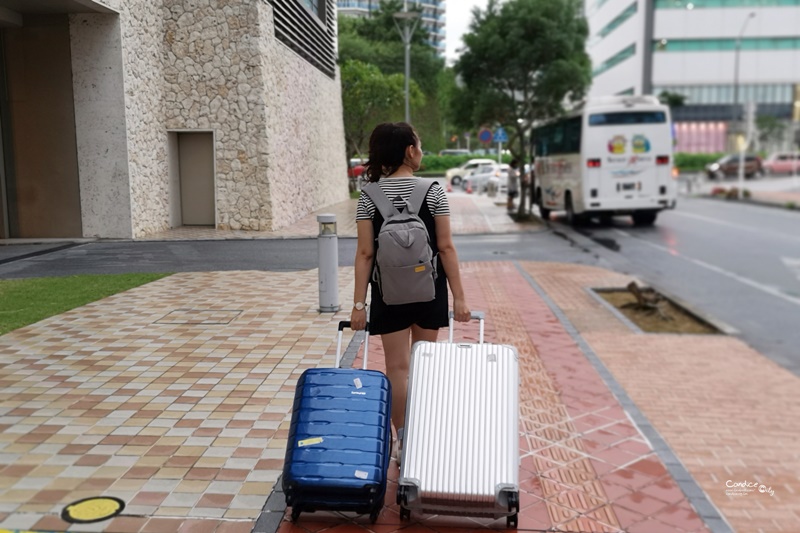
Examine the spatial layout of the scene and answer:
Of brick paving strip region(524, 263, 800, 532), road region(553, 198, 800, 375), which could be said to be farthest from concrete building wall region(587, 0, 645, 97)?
brick paving strip region(524, 263, 800, 532)

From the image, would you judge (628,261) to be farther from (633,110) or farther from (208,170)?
(208,170)

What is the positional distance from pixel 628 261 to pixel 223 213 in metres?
9.03

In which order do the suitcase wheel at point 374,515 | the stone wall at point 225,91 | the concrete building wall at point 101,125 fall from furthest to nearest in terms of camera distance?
1. the stone wall at point 225,91
2. the concrete building wall at point 101,125
3. the suitcase wheel at point 374,515

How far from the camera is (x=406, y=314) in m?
3.63

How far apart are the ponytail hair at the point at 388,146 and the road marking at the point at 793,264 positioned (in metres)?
10.4

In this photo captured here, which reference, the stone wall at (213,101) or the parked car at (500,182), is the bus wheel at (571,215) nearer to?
the stone wall at (213,101)

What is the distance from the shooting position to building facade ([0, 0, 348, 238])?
48.7 feet

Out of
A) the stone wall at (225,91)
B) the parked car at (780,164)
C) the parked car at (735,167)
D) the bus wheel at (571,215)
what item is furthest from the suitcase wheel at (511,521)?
the parked car at (780,164)

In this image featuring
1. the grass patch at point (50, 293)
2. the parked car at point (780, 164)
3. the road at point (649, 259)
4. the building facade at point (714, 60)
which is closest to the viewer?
the grass patch at point (50, 293)

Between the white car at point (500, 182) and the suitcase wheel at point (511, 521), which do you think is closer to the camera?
the suitcase wheel at point (511, 521)

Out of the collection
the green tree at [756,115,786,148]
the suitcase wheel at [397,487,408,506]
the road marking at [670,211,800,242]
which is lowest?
the road marking at [670,211,800,242]

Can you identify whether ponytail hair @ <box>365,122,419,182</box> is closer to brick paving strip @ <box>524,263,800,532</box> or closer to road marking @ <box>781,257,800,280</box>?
brick paving strip @ <box>524,263,800,532</box>

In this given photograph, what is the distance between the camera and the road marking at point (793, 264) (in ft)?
40.9

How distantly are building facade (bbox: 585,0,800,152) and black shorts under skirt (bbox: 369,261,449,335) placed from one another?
5678 centimetres
